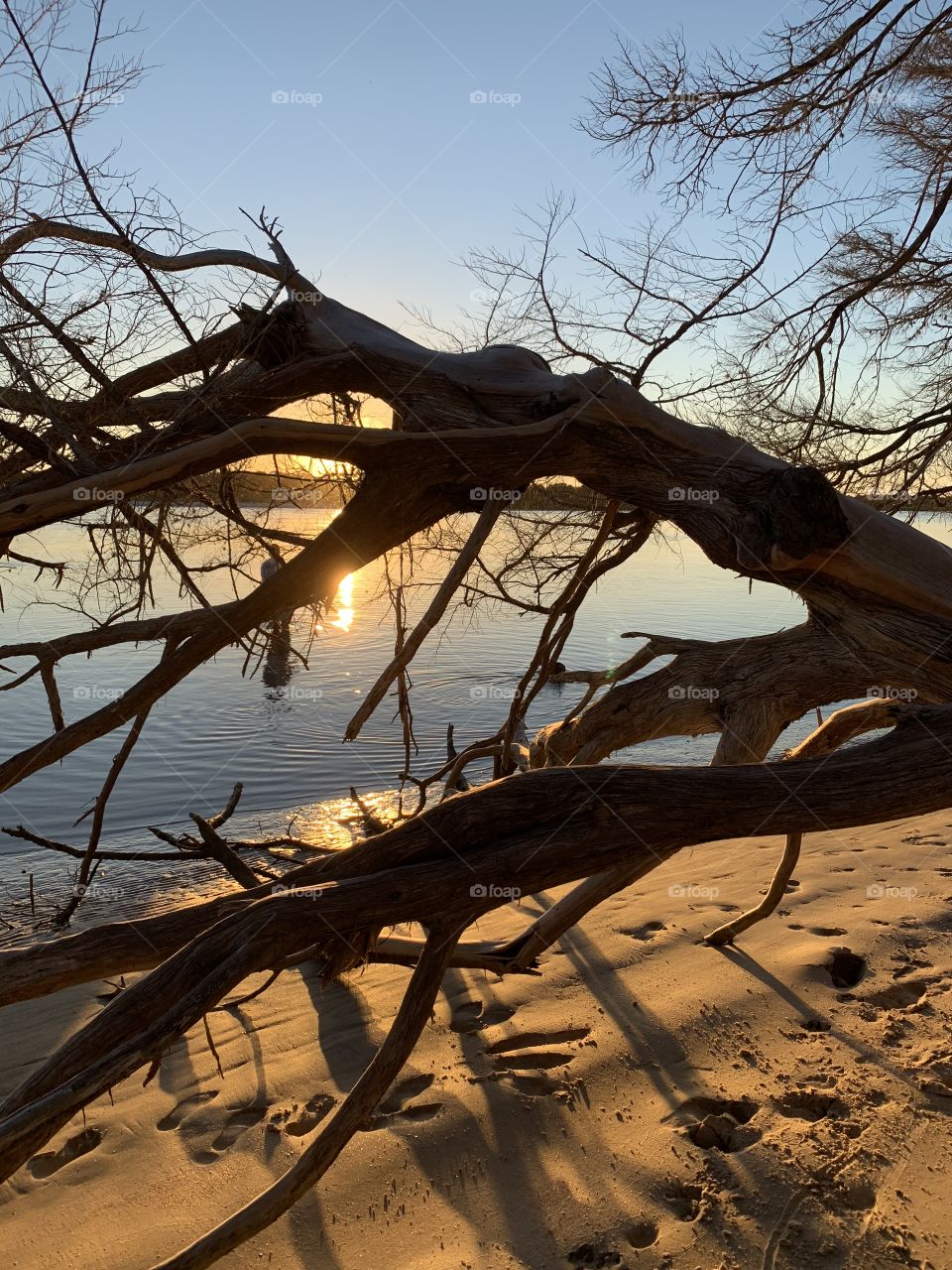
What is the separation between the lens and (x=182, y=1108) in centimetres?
450

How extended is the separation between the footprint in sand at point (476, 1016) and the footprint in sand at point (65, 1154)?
1.83 meters

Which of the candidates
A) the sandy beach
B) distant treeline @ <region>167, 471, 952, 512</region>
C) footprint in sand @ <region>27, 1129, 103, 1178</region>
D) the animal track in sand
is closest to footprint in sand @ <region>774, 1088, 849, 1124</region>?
the sandy beach

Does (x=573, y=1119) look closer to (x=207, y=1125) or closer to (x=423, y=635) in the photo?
(x=207, y=1125)

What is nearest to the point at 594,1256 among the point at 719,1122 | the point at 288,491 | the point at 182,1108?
the point at 719,1122

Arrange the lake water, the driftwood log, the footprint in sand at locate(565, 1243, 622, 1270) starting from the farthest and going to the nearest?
1. the lake water
2. the footprint in sand at locate(565, 1243, 622, 1270)
3. the driftwood log

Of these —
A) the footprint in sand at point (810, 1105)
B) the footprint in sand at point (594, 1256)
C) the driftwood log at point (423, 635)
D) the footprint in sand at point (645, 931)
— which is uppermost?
the driftwood log at point (423, 635)

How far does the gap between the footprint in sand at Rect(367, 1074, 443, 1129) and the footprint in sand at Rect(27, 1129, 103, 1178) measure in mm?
1258

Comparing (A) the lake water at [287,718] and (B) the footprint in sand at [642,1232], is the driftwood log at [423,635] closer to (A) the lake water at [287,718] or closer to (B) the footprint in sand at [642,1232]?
(B) the footprint in sand at [642,1232]

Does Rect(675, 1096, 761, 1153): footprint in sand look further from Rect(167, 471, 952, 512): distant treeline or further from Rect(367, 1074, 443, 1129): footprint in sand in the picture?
Rect(167, 471, 952, 512): distant treeline

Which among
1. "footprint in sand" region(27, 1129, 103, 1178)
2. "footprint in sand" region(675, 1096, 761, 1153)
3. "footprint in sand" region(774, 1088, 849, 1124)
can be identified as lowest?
"footprint in sand" region(27, 1129, 103, 1178)

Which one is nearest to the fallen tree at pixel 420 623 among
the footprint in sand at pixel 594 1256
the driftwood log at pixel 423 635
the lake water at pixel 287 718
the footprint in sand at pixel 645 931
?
the driftwood log at pixel 423 635

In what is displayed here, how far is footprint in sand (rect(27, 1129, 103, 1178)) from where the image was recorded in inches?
160

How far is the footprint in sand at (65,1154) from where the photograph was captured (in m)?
4.06

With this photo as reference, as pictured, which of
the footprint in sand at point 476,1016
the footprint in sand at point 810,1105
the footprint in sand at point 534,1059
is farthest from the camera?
the footprint in sand at point 476,1016
